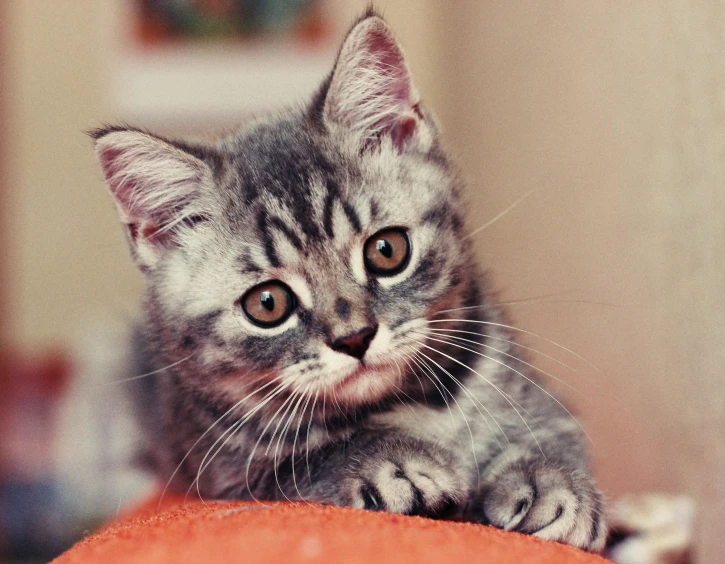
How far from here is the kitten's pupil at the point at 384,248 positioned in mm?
824

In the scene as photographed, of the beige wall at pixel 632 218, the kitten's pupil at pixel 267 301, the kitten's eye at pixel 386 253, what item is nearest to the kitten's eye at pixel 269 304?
the kitten's pupil at pixel 267 301

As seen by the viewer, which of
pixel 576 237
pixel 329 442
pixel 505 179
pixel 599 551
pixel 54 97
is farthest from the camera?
pixel 54 97

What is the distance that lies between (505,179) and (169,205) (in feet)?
3.47

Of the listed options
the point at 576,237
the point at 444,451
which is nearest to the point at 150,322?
the point at 444,451

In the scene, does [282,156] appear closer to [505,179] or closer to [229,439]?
[229,439]

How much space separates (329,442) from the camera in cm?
84

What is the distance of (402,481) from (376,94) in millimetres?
516

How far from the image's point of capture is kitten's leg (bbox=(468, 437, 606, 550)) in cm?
69

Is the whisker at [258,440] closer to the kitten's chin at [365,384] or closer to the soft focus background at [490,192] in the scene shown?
the kitten's chin at [365,384]

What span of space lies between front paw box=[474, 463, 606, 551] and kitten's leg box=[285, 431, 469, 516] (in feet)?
0.13

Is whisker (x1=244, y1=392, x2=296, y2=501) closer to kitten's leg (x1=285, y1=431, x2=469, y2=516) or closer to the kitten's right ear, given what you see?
kitten's leg (x1=285, y1=431, x2=469, y2=516)

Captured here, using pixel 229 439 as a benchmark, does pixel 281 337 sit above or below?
above

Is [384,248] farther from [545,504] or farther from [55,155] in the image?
[55,155]

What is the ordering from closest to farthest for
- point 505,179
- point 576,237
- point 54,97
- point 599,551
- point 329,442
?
point 599,551, point 329,442, point 576,237, point 505,179, point 54,97
